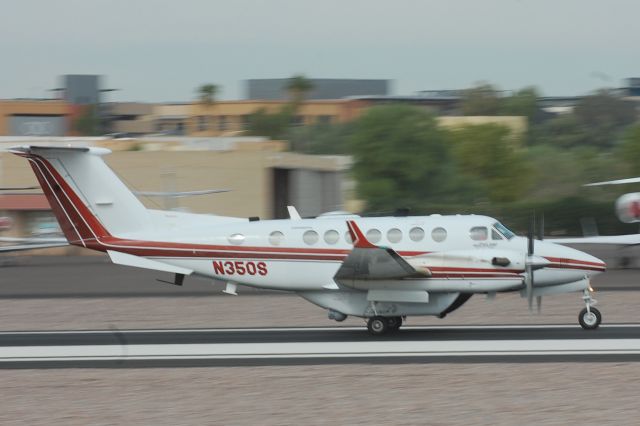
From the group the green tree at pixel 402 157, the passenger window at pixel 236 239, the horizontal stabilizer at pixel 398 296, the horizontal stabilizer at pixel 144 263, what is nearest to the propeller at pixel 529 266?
the horizontal stabilizer at pixel 398 296

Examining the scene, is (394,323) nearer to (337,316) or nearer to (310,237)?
(337,316)

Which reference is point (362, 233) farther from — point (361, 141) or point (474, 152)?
point (474, 152)

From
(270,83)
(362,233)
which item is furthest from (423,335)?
(270,83)

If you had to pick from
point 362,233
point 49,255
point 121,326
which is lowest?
point 49,255

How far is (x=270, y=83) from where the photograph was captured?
417 ft

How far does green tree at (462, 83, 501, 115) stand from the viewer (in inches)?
4837

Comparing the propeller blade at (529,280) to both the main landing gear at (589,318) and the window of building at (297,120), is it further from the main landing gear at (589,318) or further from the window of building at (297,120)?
the window of building at (297,120)

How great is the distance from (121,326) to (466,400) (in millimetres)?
10369

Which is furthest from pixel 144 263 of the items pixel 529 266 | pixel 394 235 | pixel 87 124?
pixel 87 124

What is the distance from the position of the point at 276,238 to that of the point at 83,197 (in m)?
4.01

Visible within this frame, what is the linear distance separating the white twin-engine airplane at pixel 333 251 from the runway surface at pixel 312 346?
0.73 metres

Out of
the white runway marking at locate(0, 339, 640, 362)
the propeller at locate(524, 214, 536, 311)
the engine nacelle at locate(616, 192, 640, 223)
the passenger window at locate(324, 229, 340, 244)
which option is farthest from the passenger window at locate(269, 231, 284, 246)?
the engine nacelle at locate(616, 192, 640, 223)

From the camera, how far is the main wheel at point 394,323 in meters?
18.7

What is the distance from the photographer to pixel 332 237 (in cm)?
1878
